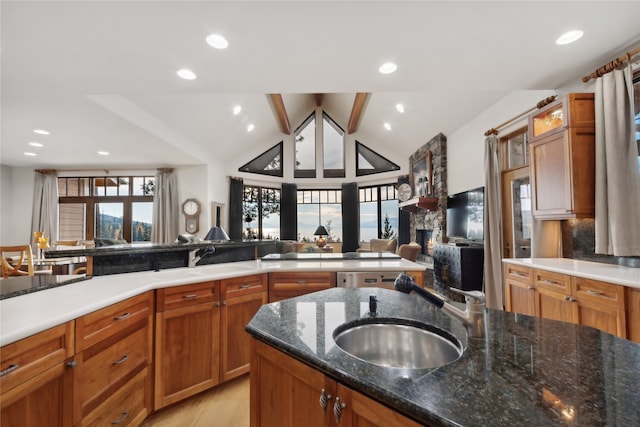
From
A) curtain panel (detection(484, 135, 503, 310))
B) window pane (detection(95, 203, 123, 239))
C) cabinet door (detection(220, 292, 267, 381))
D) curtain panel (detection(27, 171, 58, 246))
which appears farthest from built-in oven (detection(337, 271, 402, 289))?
curtain panel (detection(27, 171, 58, 246))

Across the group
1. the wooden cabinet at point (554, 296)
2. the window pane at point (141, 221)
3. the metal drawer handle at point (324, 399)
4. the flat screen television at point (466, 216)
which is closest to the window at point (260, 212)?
the window pane at point (141, 221)

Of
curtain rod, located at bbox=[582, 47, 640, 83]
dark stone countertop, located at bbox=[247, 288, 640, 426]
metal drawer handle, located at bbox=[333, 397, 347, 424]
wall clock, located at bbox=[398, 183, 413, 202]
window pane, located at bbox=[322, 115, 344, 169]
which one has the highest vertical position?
window pane, located at bbox=[322, 115, 344, 169]

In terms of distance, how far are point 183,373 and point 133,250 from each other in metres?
1.00

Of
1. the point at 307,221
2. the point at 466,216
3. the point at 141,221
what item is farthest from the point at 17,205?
the point at 466,216

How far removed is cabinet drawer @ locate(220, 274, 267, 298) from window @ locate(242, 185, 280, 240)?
5374 millimetres

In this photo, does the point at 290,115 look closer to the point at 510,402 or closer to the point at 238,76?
the point at 238,76

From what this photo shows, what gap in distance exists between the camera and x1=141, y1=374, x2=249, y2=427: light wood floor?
1.69 metres

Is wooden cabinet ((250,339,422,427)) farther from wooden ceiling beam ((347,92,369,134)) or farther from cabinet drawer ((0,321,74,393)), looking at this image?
wooden ceiling beam ((347,92,369,134))

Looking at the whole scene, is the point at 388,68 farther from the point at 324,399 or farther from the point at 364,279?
the point at 324,399

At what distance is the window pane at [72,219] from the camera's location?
21.1 ft

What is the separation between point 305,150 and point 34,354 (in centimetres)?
784

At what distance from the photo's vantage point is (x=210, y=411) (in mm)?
1784

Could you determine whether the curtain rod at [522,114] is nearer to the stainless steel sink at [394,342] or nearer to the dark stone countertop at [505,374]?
the dark stone countertop at [505,374]

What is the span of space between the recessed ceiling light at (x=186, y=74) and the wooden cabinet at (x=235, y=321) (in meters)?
1.87
